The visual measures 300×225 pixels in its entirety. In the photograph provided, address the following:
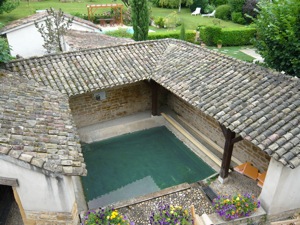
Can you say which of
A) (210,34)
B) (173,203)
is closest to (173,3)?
(210,34)

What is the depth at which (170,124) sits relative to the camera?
541 inches

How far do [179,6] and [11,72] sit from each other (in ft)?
128

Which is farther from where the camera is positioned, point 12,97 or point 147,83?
point 147,83

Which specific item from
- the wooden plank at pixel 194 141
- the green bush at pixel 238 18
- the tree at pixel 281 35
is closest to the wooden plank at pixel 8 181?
the wooden plank at pixel 194 141

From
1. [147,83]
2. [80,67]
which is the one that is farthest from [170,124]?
[80,67]

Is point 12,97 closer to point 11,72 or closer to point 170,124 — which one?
point 11,72

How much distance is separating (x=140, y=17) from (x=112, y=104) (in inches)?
347

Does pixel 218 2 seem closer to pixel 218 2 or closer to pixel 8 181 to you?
pixel 218 2

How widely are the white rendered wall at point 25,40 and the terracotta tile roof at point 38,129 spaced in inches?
573

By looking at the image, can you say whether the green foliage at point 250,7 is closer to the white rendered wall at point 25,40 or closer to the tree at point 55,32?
the tree at point 55,32

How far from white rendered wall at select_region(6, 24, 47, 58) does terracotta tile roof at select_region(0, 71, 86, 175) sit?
14546 millimetres

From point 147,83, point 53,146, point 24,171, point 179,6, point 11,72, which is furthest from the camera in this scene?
point 179,6

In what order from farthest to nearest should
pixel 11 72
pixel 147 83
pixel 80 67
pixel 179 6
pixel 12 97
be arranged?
pixel 179 6
pixel 147 83
pixel 80 67
pixel 11 72
pixel 12 97

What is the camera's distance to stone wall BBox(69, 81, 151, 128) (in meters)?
12.7
